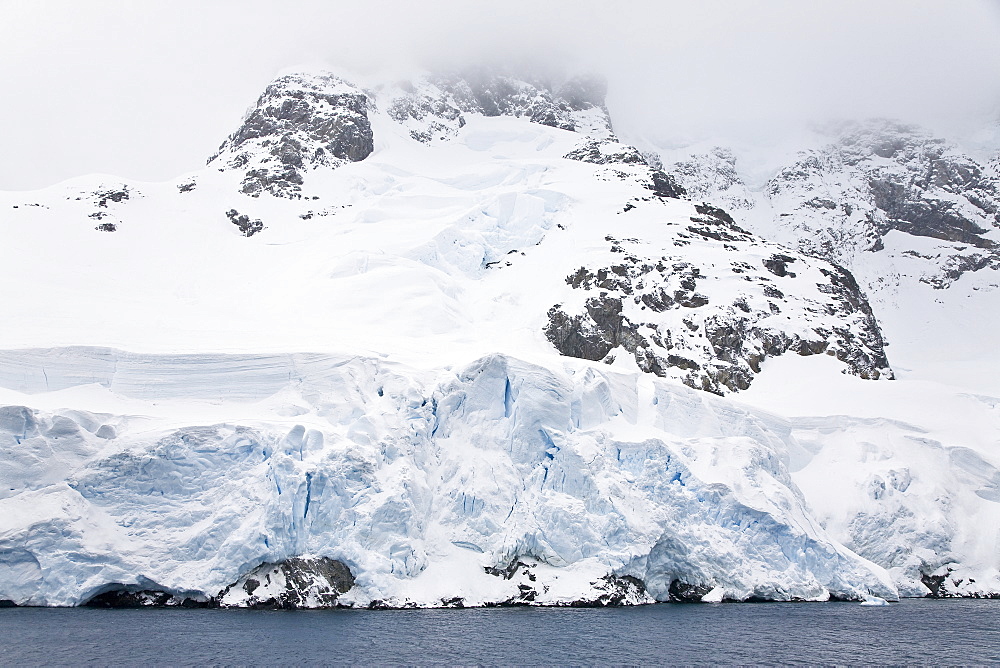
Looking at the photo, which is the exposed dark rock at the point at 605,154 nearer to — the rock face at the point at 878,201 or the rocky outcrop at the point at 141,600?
the rock face at the point at 878,201

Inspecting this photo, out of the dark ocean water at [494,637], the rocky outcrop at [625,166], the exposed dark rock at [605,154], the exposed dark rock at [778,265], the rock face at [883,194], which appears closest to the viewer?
the dark ocean water at [494,637]

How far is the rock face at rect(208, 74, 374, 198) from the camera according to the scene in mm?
85812

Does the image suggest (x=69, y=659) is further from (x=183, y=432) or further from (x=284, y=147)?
(x=284, y=147)

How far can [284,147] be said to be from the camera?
8888cm

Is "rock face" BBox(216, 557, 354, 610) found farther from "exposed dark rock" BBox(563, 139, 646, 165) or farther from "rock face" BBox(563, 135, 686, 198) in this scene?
"exposed dark rock" BBox(563, 139, 646, 165)

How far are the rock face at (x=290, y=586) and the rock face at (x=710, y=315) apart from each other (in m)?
28.4

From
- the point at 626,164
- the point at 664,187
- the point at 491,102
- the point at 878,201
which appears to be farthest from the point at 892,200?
the point at 491,102

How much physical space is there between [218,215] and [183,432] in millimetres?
48781

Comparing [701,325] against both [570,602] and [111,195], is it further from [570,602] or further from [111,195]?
[111,195]

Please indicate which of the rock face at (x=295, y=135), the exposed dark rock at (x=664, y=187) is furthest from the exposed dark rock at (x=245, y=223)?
the exposed dark rock at (x=664, y=187)

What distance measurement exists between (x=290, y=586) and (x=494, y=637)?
888 cm

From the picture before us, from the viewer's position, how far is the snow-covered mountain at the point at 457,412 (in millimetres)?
32281

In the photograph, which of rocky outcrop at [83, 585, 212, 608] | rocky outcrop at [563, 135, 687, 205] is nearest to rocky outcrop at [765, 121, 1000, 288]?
rocky outcrop at [563, 135, 687, 205]

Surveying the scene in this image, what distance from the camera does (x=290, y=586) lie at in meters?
31.8
